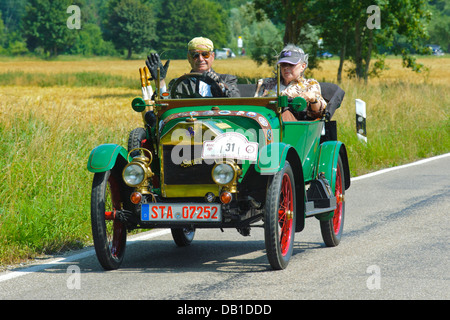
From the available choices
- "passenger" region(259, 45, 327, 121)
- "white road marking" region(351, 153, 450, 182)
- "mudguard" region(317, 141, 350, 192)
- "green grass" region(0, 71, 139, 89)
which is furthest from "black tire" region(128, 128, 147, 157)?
"green grass" region(0, 71, 139, 89)

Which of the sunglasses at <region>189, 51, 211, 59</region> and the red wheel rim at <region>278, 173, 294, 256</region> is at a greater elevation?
the sunglasses at <region>189, 51, 211, 59</region>

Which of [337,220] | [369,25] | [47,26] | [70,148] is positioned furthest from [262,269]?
[47,26]

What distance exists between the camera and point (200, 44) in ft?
24.8

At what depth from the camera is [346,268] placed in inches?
259

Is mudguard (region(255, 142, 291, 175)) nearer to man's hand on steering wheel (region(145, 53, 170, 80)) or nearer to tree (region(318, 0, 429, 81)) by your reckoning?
man's hand on steering wheel (region(145, 53, 170, 80))

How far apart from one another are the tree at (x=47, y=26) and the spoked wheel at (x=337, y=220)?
348ft

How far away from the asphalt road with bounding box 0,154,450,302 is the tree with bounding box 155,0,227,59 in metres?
1.86

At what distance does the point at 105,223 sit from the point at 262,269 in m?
1.29

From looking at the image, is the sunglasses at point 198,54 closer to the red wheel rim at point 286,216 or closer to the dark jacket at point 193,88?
the dark jacket at point 193,88

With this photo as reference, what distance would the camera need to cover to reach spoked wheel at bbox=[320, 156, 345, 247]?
759cm

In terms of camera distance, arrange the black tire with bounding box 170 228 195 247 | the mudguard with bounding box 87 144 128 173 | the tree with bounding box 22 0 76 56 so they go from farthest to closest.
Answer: the tree with bounding box 22 0 76 56 < the black tire with bounding box 170 228 195 247 < the mudguard with bounding box 87 144 128 173

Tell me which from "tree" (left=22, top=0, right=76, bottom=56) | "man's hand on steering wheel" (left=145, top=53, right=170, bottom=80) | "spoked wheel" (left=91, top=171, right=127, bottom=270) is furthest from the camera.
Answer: "tree" (left=22, top=0, right=76, bottom=56)

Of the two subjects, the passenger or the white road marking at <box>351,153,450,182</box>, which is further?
the white road marking at <box>351,153,450,182</box>

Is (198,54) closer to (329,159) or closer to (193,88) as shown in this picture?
(193,88)
